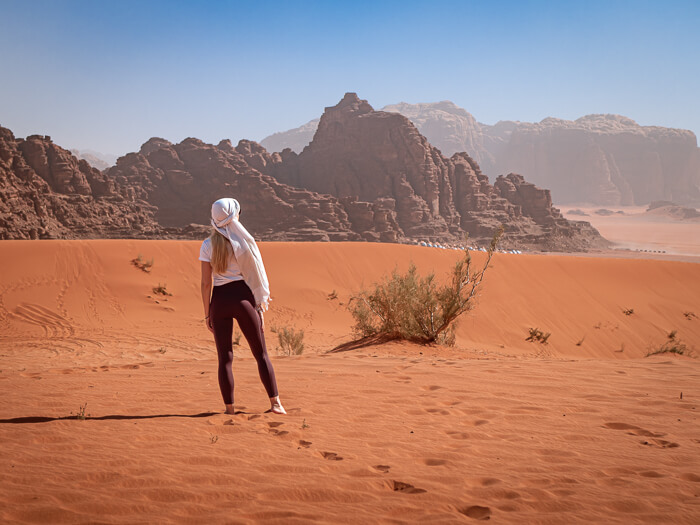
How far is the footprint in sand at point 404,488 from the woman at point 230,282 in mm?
1635

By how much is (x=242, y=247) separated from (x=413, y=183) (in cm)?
8486

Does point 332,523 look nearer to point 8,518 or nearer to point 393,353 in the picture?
point 8,518

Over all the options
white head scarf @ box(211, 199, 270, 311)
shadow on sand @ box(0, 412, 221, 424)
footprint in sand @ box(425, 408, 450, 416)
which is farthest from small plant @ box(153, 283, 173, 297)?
footprint in sand @ box(425, 408, 450, 416)

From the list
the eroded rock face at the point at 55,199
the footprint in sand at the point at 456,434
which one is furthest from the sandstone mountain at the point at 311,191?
the footprint in sand at the point at 456,434

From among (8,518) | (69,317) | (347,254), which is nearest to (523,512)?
(8,518)

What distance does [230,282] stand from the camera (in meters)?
4.27

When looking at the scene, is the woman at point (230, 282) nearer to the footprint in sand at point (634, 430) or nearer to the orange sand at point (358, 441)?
the orange sand at point (358, 441)

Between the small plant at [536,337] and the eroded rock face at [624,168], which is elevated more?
the eroded rock face at [624,168]

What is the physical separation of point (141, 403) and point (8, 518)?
2441 millimetres

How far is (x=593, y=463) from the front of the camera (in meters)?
3.33

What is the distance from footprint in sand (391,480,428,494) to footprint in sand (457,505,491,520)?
29cm

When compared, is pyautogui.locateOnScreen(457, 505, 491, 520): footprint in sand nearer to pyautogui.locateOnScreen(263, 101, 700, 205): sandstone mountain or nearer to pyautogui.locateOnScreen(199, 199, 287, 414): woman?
pyautogui.locateOnScreen(199, 199, 287, 414): woman

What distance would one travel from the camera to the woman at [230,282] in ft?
13.8

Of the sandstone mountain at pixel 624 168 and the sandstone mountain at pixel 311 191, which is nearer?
the sandstone mountain at pixel 311 191
